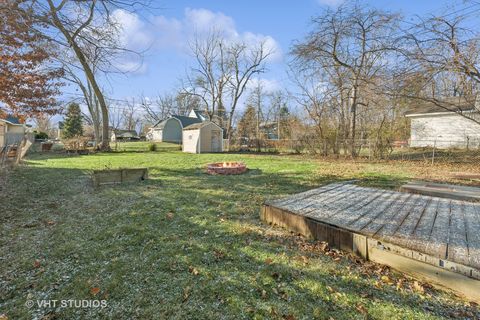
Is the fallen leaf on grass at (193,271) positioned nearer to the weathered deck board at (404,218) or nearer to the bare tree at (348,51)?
the weathered deck board at (404,218)

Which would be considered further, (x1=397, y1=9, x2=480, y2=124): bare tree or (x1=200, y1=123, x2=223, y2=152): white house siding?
(x1=200, y1=123, x2=223, y2=152): white house siding

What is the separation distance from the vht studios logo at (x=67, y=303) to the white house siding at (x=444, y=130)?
16.2m

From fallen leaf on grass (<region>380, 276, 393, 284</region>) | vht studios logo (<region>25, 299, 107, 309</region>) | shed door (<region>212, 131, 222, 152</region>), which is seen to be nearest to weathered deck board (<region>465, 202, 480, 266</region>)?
fallen leaf on grass (<region>380, 276, 393, 284</region>)

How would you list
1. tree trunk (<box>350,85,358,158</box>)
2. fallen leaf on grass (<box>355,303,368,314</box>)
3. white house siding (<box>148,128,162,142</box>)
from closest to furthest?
fallen leaf on grass (<box>355,303,368,314</box>)
tree trunk (<box>350,85,358,158</box>)
white house siding (<box>148,128,162,142</box>)

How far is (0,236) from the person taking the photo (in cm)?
286

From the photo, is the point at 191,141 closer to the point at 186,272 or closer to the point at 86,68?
the point at 86,68

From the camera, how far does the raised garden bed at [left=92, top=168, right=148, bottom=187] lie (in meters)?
5.57

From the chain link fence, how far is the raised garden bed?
35.0ft

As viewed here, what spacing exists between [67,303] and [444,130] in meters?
19.8

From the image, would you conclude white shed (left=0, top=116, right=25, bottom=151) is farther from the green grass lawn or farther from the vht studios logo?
the vht studios logo

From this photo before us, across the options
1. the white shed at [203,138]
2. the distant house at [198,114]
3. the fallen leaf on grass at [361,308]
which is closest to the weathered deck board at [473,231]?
the fallen leaf on grass at [361,308]

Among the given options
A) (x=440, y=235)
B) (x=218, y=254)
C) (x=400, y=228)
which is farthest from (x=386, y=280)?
(x=218, y=254)

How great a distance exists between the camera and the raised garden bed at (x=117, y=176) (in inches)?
219

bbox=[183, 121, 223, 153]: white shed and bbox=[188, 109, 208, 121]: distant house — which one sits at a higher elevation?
bbox=[188, 109, 208, 121]: distant house
